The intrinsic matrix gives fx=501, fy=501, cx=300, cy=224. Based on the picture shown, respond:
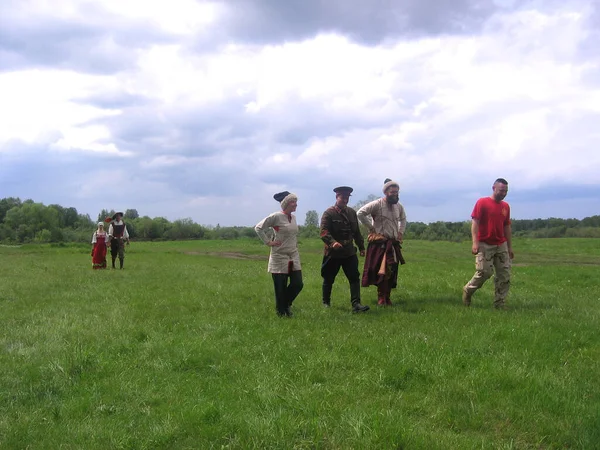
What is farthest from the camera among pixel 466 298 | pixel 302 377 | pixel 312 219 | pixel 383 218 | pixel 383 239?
pixel 312 219

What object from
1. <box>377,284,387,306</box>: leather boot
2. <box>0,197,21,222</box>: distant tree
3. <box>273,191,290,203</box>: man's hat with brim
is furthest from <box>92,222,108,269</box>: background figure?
<box>0,197,21,222</box>: distant tree

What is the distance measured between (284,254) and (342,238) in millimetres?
1185

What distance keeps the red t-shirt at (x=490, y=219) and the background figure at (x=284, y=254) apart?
3.43 m

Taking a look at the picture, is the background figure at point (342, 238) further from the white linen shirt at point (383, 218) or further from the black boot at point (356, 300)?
the white linen shirt at point (383, 218)

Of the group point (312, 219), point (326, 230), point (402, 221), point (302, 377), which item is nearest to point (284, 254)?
point (326, 230)

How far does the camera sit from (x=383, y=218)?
391 inches

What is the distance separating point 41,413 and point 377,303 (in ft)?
21.8

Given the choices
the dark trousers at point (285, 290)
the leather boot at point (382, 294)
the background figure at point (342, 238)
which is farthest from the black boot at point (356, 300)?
the dark trousers at point (285, 290)

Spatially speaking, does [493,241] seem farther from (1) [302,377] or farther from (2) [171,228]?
(2) [171,228]

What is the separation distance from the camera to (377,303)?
10.0 meters

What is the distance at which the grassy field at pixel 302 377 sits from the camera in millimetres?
4117

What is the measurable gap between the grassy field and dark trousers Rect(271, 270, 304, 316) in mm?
365

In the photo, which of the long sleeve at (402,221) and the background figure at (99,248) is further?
the background figure at (99,248)

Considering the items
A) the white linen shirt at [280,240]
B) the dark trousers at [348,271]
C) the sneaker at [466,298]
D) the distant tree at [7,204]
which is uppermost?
the distant tree at [7,204]
